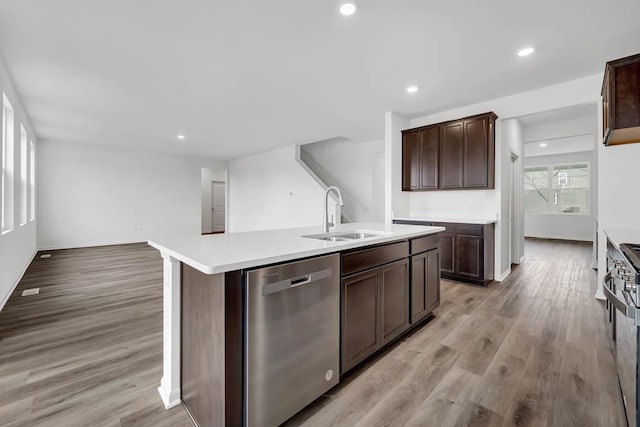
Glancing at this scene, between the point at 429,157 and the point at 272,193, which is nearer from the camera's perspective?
the point at 429,157

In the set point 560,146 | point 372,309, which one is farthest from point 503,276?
point 560,146

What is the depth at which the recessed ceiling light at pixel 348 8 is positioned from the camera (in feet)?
6.61

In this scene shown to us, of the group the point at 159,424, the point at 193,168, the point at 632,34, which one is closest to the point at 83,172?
the point at 193,168

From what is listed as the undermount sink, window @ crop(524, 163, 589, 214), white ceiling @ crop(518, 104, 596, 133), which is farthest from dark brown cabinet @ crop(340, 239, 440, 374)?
window @ crop(524, 163, 589, 214)

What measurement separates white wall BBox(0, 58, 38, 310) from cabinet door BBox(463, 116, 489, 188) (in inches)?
215

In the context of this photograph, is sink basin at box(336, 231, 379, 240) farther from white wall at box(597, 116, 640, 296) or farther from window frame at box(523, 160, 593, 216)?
window frame at box(523, 160, 593, 216)

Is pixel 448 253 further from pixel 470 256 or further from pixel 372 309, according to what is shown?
pixel 372 309

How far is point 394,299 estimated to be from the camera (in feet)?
7.09

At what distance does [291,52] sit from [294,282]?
230 centimetres

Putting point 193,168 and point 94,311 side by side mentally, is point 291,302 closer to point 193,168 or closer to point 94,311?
point 94,311

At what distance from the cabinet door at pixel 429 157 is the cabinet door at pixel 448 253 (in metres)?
0.84

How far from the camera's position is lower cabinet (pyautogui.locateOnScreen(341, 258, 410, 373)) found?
1758 mm

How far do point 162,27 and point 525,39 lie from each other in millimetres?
3083

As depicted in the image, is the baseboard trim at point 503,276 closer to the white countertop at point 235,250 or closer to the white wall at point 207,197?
the white countertop at point 235,250
